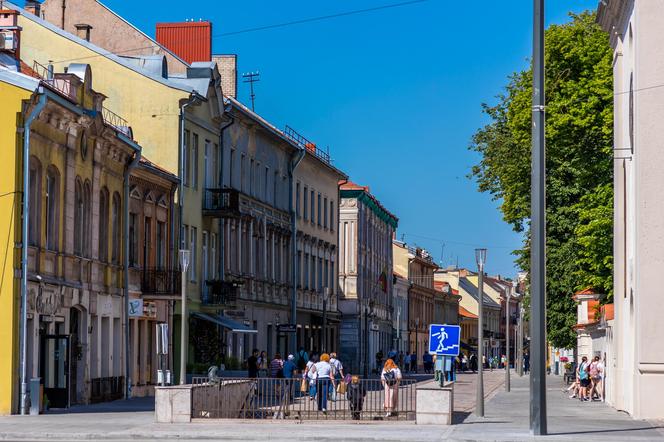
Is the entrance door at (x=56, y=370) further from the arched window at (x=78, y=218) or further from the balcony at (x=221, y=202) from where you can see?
the balcony at (x=221, y=202)

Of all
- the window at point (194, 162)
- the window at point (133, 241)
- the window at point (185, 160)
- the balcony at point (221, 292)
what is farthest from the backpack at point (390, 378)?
the balcony at point (221, 292)

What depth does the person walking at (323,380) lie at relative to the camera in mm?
30594

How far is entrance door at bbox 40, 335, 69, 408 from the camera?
33188 millimetres

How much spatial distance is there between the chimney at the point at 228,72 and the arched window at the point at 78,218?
78.8ft

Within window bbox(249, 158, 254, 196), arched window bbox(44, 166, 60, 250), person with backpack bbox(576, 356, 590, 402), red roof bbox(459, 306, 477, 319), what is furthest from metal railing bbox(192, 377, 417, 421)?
red roof bbox(459, 306, 477, 319)

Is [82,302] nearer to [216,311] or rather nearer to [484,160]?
[216,311]

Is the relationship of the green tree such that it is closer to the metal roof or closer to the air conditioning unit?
the air conditioning unit

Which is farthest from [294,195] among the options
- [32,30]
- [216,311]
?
[32,30]

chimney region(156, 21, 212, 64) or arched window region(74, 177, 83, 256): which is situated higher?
chimney region(156, 21, 212, 64)

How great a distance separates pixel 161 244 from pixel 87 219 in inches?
309

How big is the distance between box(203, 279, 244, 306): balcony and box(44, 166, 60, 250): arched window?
15.6 metres

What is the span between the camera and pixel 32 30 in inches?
1779

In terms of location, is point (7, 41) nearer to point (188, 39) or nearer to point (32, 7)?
point (32, 7)

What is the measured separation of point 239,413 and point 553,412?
30.0ft
